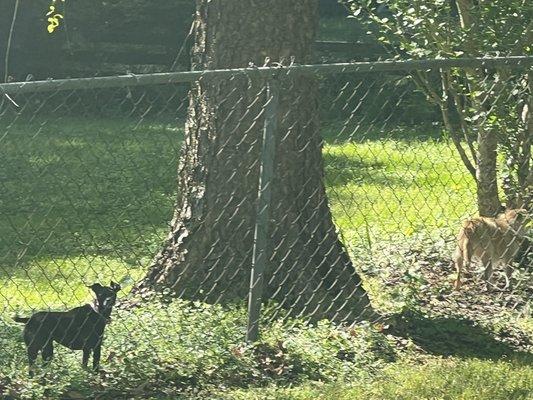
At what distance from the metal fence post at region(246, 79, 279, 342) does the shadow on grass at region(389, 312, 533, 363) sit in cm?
101

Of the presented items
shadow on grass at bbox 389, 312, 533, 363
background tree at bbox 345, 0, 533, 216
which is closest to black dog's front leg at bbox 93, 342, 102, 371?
shadow on grass at bbox 389, 312, 533, 363

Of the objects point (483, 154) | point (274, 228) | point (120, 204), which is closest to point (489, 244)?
point (483, 154)

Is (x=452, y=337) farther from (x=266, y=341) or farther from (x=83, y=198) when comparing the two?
(x=83, y=198)

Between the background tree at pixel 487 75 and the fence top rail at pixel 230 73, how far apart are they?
63cm

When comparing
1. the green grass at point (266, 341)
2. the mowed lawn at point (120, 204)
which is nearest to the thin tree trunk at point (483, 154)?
the mowed lawn at point (120, 204)

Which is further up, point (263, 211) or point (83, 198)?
point (263, 211)

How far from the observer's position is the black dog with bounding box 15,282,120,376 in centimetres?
531

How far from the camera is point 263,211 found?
5.80 meters

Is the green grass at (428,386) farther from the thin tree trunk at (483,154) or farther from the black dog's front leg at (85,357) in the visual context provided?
the thin tree trunk at (483,154)

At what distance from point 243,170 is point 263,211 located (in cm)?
51

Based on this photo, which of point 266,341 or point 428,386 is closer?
Answer: point 428,386

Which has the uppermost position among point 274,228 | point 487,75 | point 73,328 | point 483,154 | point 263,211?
point 487,75

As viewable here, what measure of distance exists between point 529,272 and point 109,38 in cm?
1093

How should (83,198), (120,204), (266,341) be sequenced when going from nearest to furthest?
(266,341)
(83,198)
(120,204)
